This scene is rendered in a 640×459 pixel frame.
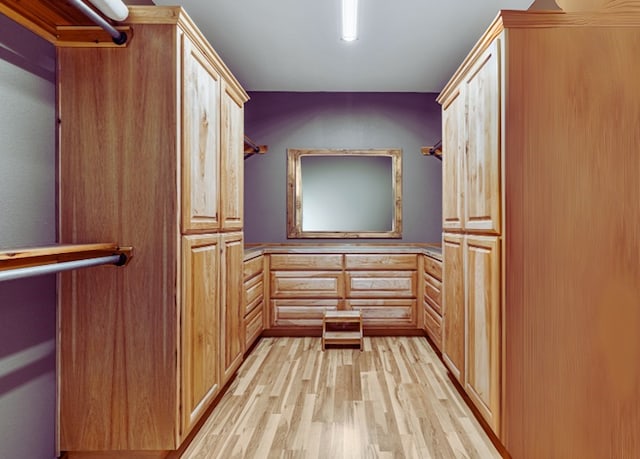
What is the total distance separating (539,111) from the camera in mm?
1826

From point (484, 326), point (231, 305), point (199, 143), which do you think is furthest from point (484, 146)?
point (231, 305)

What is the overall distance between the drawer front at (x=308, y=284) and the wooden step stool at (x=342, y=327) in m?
0.25

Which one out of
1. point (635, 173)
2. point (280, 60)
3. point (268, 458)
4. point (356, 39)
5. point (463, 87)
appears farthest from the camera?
point (280, 60)

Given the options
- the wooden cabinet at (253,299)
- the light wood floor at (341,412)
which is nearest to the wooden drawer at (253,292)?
the wooden cabinet at (253,299)

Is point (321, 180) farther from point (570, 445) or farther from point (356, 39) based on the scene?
point (570, 445)

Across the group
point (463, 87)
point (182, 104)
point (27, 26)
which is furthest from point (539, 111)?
point (27, 26)

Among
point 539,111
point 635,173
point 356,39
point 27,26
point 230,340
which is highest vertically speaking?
point 356,39

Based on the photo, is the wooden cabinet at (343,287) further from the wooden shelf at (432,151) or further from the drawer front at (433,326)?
the wooden shelf at (432,151)

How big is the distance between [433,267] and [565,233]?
1919 millimetres

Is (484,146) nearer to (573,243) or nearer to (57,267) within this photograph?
(573,243)

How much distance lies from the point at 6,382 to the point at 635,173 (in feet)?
8.33

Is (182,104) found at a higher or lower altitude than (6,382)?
higher

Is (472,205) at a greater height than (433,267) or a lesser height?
greater

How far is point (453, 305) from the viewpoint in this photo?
9.07ft
